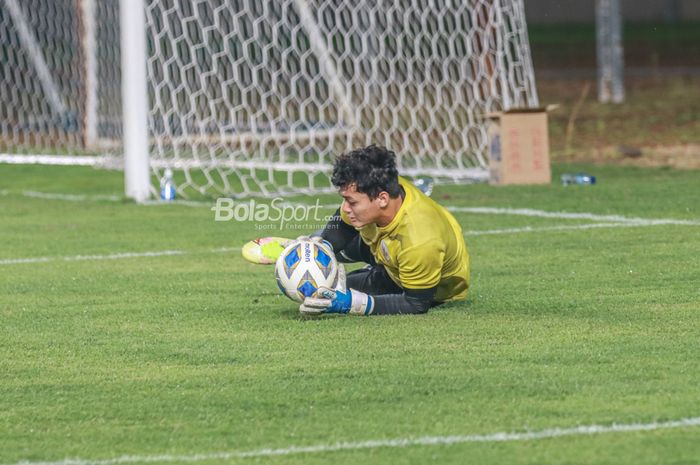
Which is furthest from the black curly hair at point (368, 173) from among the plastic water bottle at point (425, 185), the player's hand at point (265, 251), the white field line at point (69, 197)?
the white field line at point (69, 197)

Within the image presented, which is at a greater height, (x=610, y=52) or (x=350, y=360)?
(x=610, y=52)

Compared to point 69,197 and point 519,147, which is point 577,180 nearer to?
point 519,147

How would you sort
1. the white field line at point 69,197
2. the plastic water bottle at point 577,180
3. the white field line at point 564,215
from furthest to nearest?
the plastic water bottle at point 577,180, the white field line at point 69,197, the white field line at point 564,215

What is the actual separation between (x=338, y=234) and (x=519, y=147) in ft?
18.5

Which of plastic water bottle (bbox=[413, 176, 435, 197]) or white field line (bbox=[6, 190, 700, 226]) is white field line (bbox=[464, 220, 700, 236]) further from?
plastic water bottle (bbox=[413, 176, 435, 197])

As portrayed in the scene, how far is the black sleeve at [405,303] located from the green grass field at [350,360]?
9 centimetres

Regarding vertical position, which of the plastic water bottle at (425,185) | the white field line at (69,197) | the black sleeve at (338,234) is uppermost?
the black sleeve at (338,234)

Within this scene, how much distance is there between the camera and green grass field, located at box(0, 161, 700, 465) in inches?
161

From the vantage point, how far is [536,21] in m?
42.2

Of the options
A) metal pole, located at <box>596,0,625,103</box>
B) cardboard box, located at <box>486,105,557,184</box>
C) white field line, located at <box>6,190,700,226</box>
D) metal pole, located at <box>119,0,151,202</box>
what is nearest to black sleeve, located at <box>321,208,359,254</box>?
white field line, located at <box>6,190,700,226</box>

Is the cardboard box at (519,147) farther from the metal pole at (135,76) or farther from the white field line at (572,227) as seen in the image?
the metal pole at (135,76)

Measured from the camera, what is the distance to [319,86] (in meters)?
15.2

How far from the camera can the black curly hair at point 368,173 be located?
20.0 ft

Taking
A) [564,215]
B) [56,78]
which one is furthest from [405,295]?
[56,78]
